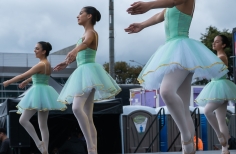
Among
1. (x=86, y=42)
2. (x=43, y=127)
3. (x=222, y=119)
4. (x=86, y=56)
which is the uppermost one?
(x=86, y=42)

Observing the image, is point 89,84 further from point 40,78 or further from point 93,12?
point 40,78

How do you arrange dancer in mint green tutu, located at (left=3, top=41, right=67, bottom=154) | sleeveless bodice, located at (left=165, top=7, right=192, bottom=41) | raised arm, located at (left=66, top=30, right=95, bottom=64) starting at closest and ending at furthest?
sleeveless bodice, located at (left=165, top=7, right=192, bottom=41) < raised arm, located at (left=66, top=30, right=95, bottom=64) < dancer in mint green tutu, located at (left=3, top=41, right=67, bottom=154)

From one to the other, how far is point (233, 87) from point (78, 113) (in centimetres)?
223

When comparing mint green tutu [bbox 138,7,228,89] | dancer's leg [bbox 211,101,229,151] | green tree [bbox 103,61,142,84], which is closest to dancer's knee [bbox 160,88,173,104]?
mint green tutu [bbox 138,7,228,89]

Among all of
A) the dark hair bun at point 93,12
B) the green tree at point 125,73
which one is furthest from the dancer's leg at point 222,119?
the green tree at point 125,73

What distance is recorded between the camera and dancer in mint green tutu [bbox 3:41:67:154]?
7.43 m

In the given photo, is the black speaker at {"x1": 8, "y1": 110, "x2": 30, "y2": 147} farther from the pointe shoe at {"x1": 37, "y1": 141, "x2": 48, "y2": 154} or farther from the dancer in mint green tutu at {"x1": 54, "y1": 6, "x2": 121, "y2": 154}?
the dancer in mint green tutu at {"x1": 54, "y1": 6, "x2": 121, "y2": 154}

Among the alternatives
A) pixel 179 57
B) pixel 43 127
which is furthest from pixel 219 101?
pixel 43 127

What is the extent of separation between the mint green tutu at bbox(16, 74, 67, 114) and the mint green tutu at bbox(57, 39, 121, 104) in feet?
3.71

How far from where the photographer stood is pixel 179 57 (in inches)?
176

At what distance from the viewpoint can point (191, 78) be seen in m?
4.65

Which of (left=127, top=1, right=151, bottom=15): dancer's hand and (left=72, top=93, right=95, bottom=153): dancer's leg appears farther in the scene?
(left=72, top=93, right=95, bottom=153): dancer's leg

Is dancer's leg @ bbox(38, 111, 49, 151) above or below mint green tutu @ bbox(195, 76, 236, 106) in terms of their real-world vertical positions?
below

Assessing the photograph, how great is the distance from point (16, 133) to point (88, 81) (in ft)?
12.7
